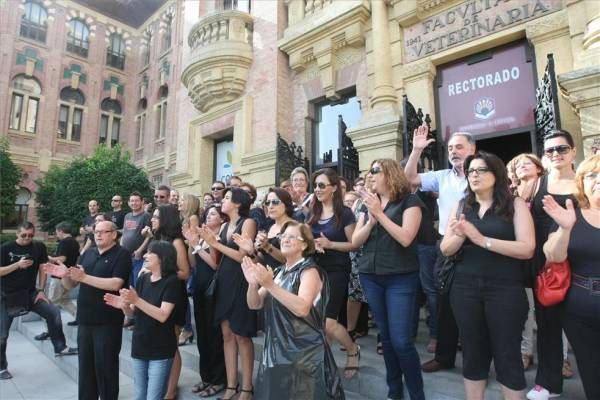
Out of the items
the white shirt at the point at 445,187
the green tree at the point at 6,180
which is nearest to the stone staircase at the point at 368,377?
the white shirt at the point at 445,187

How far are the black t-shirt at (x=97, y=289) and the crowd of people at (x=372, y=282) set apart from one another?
12 millimetres

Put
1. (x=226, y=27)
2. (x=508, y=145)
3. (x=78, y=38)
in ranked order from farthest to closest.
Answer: (x=78, y=38) < (x=226, y=27) < (x=508, y=145)

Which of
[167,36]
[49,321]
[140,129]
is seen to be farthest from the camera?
[140,129]

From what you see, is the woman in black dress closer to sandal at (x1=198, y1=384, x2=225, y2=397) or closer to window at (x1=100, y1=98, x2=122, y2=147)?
sandal at (x1=198, y1=384, x2=225, y2=397)

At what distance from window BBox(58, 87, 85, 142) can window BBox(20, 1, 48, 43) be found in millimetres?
3024

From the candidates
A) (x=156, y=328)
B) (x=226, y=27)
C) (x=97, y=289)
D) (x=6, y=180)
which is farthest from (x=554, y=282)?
(x=6, y=180)

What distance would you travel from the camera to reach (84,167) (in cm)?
1467

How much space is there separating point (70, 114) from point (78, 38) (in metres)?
4.57

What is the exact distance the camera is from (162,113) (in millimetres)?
18406

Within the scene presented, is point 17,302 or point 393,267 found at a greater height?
point 393,267

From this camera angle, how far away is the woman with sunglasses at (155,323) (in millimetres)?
3082

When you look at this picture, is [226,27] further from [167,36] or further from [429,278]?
[167,36]

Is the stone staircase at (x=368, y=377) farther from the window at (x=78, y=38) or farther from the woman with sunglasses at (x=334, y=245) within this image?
the window at (x=78, y=38)

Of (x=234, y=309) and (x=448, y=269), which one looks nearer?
(x=448, y=269)
